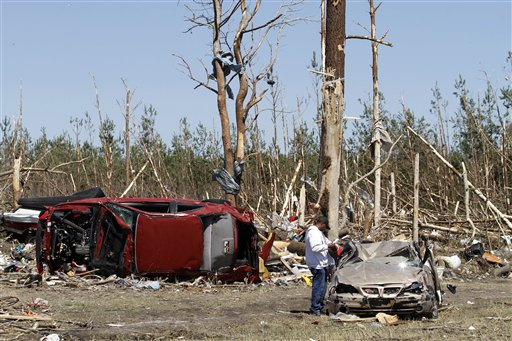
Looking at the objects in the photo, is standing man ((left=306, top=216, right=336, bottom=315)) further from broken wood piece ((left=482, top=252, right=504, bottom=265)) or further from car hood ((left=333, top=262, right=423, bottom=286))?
broken wood piece ((left=482, top=252, right=504, bottom=265))

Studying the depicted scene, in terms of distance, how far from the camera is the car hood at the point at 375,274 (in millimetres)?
12702

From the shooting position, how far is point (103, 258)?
16.8 m

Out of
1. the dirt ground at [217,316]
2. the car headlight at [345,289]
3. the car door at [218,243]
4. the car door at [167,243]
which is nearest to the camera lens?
the dirt ground at [217,316]

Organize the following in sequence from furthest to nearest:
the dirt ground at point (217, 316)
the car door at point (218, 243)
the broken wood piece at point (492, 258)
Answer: the broken wood piece at point (492, 258)
the car door at point (218, 243)
the dirt ground at point (217, 316)

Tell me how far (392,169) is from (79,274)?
1425 centimetres

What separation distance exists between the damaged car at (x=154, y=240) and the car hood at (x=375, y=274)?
13.3 ft

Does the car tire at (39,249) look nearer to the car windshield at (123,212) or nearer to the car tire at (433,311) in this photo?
the car windshield at (123,212)

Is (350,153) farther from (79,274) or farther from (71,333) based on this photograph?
(71,333)

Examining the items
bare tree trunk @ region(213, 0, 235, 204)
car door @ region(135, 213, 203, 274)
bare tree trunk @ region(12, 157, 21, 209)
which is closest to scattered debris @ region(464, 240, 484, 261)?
bare tree trunk @ region(213, 0, 235, 204)

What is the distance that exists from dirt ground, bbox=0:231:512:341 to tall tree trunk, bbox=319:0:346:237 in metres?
2.42

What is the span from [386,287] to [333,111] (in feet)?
23.9

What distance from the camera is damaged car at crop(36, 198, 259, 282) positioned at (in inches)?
650

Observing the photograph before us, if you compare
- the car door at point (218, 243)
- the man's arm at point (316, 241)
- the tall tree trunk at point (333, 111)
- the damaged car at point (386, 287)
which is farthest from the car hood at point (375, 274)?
the tall tree trunk at point (333, 111)

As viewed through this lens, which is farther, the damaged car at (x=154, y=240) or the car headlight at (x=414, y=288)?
the damaged car at (x=154, y=240)
